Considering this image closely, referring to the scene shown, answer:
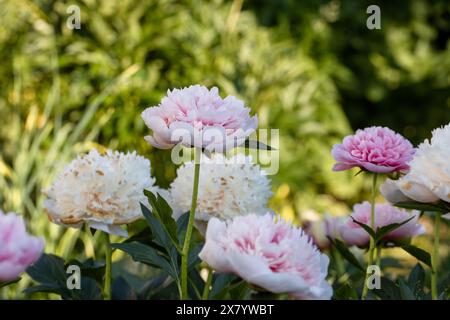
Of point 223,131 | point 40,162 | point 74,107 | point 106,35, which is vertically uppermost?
point 106,35

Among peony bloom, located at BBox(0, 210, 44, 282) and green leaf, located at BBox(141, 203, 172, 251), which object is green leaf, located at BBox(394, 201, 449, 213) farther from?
peony bloom, located at BBox(0, 210, 44, 282)

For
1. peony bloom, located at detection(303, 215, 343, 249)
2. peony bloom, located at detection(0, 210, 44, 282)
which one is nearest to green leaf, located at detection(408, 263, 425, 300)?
peony bloom, located at detection(303, 215, 343, 249)

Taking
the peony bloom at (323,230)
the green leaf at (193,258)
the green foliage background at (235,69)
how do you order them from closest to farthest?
the green leaf at (193,258), the peony bloom at (323,230), the green foliage background at (235,69)

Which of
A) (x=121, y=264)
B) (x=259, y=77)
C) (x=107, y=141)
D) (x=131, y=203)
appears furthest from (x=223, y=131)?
(x=259, y=77)

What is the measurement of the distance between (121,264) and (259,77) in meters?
2.20

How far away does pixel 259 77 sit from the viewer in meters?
3.46

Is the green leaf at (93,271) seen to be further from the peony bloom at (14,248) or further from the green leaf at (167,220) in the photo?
the peony bloom at (14,248)

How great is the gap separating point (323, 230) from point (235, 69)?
2.19m

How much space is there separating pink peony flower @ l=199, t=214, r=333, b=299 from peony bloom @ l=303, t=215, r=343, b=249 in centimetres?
46

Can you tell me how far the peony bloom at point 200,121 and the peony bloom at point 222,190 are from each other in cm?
16

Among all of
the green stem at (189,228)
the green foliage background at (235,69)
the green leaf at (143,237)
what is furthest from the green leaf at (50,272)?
the green foliage background at (235,69)

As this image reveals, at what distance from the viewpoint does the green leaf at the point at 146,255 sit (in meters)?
0.74

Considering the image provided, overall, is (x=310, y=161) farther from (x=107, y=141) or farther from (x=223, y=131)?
(x=223, y=131)

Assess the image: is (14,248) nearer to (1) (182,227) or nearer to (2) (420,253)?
(1) (182,227)
